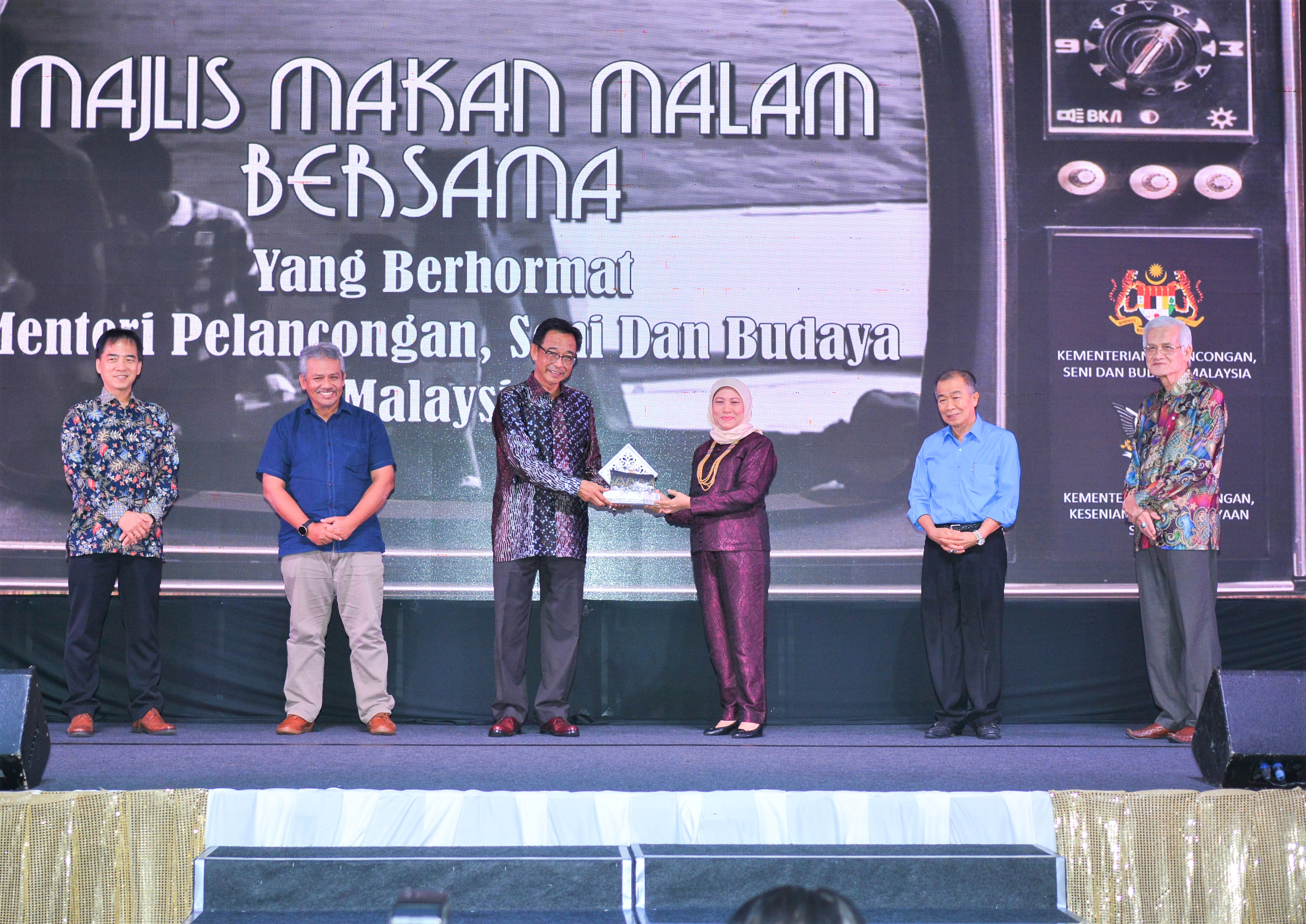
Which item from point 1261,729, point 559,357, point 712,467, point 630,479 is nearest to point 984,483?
point 712,467

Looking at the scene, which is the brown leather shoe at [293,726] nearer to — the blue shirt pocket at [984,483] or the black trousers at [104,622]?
the black trousers at [104,622]

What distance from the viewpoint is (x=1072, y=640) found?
4.47 m

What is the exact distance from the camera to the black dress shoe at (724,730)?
384cm

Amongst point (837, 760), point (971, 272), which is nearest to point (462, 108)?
point (971, 272)

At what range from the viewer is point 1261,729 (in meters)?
2.76

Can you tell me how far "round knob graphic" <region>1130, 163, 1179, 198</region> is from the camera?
4.61 metres

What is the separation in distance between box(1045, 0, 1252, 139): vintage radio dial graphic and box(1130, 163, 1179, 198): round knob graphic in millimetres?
130

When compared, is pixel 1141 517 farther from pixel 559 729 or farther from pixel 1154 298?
pixel 559 729

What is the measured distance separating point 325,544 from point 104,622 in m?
0.77

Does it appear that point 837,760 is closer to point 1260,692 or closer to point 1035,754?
point 1035,754

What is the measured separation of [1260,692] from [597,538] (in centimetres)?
235

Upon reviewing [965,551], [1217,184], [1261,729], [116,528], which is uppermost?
[1217,184]

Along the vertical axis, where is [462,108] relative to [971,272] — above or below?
above

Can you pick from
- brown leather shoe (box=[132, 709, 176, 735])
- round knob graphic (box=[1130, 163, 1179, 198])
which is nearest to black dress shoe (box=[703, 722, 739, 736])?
brown leather shoe (box=[132, 709, 176, 735])
